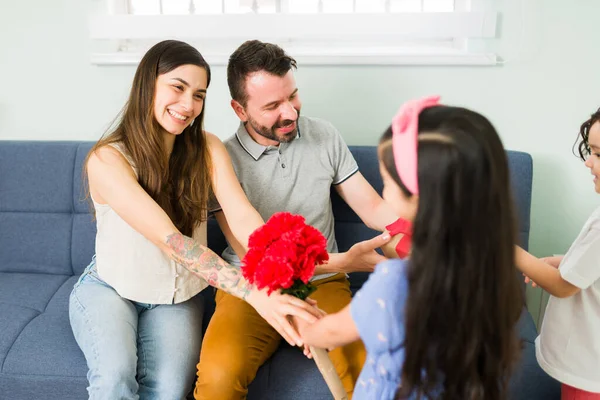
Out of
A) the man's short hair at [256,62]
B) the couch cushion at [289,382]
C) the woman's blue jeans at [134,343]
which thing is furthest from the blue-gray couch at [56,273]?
the man's short hair at [256,62]

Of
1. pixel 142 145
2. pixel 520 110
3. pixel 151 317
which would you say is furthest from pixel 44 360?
pixel 520 110

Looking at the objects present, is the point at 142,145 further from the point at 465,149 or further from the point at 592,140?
the point at 592,140

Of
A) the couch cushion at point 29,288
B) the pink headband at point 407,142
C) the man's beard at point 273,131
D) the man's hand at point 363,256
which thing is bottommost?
the couch cushion at point 29,288

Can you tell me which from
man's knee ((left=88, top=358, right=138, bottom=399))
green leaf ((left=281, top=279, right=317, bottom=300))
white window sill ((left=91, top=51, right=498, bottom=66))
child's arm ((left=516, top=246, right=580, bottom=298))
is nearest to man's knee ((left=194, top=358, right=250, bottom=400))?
man's knee ((left=88, top=358, right=138, bottom=399))

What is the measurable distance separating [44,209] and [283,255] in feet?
4.77

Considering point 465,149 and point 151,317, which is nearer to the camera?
point 465,149

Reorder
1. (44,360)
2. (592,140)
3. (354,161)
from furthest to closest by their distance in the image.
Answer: (354,161)
(44,360)
(592,140)

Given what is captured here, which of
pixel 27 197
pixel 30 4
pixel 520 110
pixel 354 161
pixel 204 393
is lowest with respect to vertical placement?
pixel 204 393

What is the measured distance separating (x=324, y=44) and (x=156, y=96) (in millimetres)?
893

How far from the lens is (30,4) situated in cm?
240

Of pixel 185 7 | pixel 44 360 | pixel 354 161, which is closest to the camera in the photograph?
pixel 44 360

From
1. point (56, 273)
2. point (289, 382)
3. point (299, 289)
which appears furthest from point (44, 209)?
point (299, 289)

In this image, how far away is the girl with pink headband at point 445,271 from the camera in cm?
101

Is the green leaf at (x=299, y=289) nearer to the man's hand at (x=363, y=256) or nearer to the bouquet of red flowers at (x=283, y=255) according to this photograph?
the bouquet of red flowers at (x=283, y=255)
